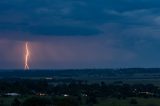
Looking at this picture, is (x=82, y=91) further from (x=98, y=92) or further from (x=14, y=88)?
(x=14, y=88)

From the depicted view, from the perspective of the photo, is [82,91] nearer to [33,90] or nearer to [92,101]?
[33,90]

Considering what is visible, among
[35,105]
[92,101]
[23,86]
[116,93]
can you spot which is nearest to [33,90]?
[23,86]

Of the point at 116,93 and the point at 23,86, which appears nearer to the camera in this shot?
the point at 116,93

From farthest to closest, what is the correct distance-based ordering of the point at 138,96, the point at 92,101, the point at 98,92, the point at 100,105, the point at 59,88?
the point at 59,88, the point at 98,92, the point at 138,96, the point at 92,101, the point at 100,105

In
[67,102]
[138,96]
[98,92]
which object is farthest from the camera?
[98,92]

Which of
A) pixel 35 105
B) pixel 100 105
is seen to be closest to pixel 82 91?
pixel 100 105

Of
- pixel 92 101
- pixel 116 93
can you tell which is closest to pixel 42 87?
pixel 116 93

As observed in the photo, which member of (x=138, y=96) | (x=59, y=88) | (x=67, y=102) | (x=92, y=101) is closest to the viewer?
(x=67, y=102)

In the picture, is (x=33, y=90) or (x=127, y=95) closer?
(x=127, y=95)

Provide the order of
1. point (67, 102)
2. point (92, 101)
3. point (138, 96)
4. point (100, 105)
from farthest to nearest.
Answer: point (138, 96)
point (92, 101)
point (100, 105)
point (67, 102)
